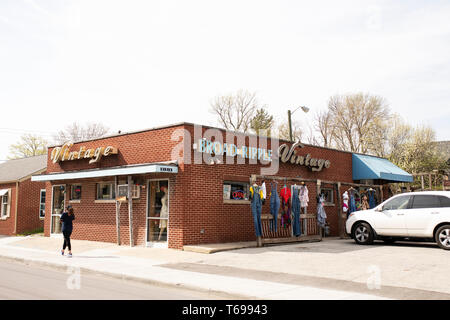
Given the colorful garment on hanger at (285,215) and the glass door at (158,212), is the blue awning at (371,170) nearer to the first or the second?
the colorful garment on hanger at (285,215)

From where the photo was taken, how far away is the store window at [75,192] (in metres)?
19.0

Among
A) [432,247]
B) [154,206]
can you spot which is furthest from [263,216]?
[432,247]

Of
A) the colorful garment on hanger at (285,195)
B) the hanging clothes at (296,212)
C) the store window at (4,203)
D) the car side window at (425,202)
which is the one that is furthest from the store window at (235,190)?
the store window at (4,203)

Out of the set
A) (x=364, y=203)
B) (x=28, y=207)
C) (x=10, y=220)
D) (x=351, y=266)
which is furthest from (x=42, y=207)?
(x=351, y=266)

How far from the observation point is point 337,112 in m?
46.2

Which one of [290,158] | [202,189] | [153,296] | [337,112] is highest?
[337,112]

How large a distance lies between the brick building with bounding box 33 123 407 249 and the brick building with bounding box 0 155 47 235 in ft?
19.3

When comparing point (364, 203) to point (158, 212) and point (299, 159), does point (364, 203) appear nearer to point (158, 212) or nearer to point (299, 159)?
point (299, 159)

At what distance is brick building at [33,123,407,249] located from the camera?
14.9m

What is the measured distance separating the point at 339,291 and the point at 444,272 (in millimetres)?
3550

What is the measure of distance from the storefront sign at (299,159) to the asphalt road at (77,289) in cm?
1014

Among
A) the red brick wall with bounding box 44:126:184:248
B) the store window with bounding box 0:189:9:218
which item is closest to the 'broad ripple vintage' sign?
the red brick wall with bounding box 44:126:184:248

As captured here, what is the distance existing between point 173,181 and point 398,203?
8082 millimetres
